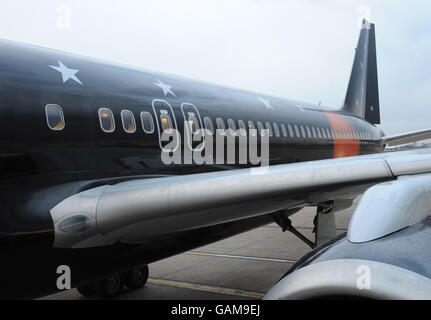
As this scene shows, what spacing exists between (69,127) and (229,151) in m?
2.76

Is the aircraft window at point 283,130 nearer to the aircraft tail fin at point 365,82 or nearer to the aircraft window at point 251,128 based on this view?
the aircraft window at point 251,128

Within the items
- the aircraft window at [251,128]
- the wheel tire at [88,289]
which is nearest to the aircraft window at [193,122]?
the aircraft window at [251,128]

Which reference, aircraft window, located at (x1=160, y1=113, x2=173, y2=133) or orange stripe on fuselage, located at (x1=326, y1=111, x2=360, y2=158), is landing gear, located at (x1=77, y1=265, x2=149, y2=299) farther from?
orange stripe on fuselage, located at (x1=326, y1=111, x2=360, y2=158)

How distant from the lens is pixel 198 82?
7.27 metres

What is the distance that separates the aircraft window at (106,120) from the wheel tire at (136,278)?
134 inches

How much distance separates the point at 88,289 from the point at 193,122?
10.5 feet

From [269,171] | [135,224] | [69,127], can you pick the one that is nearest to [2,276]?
[135,224]

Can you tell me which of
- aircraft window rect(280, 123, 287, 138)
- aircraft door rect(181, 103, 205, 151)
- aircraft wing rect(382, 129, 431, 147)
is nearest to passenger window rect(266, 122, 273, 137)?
aircraft window rect(280, 123, 287, 138)

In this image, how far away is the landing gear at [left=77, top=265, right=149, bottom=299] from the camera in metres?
7.26

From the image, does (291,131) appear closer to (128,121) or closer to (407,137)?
(128,121)

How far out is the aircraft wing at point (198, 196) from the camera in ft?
12.8

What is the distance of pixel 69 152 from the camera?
4438 mm
